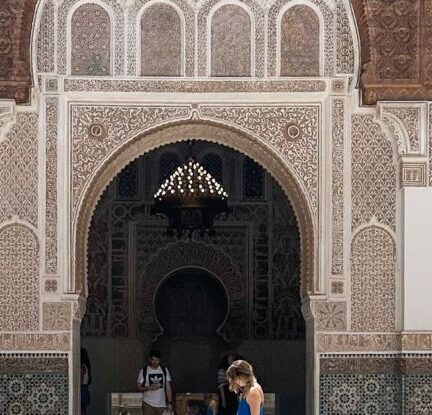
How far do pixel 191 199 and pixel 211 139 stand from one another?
1.08 meters

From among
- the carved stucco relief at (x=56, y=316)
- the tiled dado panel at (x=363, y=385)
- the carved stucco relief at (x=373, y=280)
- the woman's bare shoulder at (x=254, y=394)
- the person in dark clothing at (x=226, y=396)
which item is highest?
the carved stucco relief at (x=373, y=280)

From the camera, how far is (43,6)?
884cm

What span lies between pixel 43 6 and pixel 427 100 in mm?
2282

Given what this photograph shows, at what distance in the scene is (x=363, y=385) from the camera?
8.71 meters

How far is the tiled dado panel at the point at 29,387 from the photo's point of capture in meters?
8.65

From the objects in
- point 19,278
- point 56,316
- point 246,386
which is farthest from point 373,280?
point 246,386

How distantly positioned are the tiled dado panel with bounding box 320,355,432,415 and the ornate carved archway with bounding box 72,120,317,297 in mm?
486

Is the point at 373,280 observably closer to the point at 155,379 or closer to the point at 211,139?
the point at 211,139

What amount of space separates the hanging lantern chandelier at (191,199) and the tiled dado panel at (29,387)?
73.3 inches

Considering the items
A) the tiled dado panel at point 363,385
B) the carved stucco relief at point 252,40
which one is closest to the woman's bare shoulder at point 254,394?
the tiled dado panel at point 363,385

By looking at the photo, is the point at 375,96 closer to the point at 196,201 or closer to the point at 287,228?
the point at 196,201

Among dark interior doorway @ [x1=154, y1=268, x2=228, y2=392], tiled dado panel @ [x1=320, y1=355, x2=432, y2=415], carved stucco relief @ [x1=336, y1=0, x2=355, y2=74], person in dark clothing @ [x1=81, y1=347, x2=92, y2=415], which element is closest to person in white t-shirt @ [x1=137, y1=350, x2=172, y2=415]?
person in dark clothing @ [x1=81, y1=347, x2=92, y2=415]

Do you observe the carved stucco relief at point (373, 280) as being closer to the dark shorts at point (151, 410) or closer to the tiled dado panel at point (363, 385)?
the tiled dado panel at point (363, 385)

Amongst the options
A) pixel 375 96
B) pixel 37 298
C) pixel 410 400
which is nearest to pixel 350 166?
pixel 375 96
